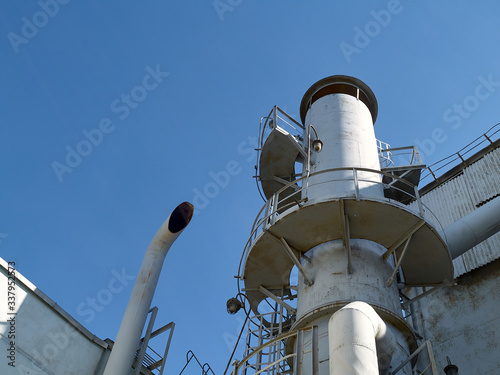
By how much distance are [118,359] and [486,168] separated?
13700mm

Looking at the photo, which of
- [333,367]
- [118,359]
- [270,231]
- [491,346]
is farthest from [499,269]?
[118,359]

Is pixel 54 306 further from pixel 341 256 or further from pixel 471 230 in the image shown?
pixel 471 230

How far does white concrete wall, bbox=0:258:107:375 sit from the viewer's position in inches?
432

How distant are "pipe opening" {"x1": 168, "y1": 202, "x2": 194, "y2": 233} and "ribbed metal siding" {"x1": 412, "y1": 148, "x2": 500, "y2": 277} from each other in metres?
7.88

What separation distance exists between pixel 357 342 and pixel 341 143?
7.12 metres

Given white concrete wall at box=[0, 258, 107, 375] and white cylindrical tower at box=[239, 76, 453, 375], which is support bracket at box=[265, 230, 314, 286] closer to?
white cylindrical tower at box=[239, 76, 453, 375]

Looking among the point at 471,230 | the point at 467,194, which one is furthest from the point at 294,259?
the point at 467,194

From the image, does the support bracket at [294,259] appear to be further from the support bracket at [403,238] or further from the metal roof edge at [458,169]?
the metal roof edge at [458,169]

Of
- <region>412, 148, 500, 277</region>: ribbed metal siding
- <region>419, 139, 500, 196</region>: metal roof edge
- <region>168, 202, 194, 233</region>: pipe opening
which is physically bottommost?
<region>168, 202, 194, 233</region>: pipe opening

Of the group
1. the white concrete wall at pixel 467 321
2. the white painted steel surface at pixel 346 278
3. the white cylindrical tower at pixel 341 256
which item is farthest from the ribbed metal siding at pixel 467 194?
the white painted steel surface at pixel 346 278

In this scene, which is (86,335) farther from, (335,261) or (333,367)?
(333,367)

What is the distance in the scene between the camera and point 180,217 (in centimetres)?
1440

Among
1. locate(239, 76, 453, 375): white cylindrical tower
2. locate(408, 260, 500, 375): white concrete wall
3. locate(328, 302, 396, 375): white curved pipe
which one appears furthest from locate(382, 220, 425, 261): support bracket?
locate(408, 260, 500, 375): white concrete wall

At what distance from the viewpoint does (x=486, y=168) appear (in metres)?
17.6
